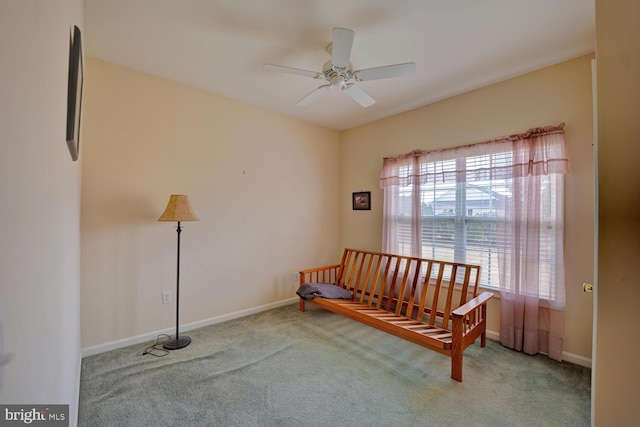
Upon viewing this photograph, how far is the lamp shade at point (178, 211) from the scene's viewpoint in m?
A: 2.44

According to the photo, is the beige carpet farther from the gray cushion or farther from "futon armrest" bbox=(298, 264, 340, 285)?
"futon armrest" bbox=(298, 264, 340, 285)

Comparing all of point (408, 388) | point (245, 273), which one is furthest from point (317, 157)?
point (408, 388)

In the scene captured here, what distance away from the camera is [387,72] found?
79.8 inches

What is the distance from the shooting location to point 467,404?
1.84 meters

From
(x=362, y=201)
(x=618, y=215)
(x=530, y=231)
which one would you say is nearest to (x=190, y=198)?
(x=362, y=201)

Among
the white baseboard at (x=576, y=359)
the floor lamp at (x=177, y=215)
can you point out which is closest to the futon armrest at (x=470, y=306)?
the white baseboard at (x=576, y=359)

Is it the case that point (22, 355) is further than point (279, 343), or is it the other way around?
point (279, 343)

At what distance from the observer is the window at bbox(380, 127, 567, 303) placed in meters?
2.39

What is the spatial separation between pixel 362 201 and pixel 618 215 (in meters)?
3.44

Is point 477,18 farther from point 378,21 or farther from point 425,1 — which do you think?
point 378,21

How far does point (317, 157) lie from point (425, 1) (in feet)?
8.41

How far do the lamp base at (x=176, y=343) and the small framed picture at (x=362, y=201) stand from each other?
2779mm

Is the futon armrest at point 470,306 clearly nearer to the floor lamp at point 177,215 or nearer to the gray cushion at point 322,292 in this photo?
the gray cushion at point 322,292

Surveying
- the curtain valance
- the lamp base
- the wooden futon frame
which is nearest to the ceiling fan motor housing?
the curtain valance
